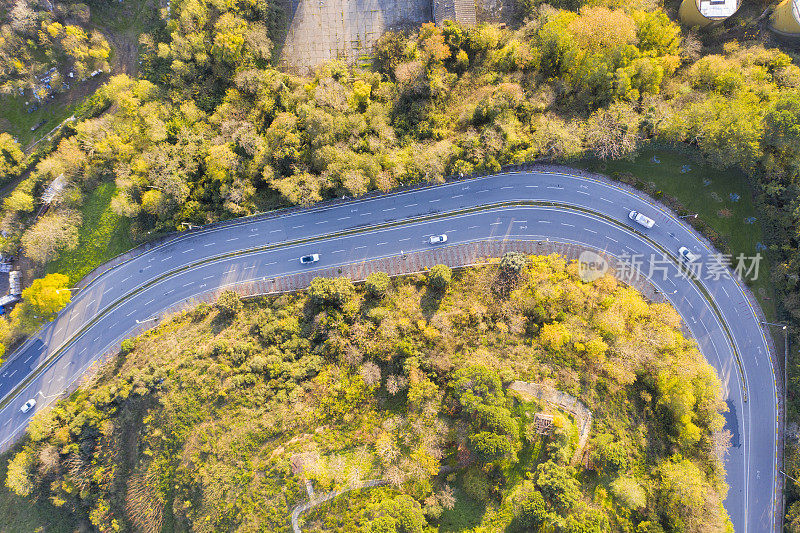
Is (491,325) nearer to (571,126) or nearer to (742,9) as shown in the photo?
Answer: (571,126)

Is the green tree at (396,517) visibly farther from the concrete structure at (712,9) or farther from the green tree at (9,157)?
the concrete structure at (712,9)

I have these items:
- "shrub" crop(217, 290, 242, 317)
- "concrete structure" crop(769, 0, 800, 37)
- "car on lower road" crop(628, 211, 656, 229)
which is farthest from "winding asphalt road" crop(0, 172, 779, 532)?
"concrete structure" crop(769, 0, 800, 37)

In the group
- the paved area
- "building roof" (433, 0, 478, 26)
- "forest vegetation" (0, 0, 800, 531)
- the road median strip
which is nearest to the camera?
"forest vegetation" (0, 0, 800, 531)

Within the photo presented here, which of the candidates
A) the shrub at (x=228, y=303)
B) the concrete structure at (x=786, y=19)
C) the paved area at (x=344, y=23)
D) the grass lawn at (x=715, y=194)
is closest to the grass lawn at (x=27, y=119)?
the paved area at (x=344, y=23)

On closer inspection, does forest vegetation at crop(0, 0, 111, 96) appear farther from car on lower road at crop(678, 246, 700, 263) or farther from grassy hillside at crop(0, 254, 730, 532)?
car on lower road at crop(678, 246, 700, 263)

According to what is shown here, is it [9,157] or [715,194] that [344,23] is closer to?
Result: [9,157]

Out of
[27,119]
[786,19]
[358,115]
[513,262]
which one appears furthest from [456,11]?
[27,119]
